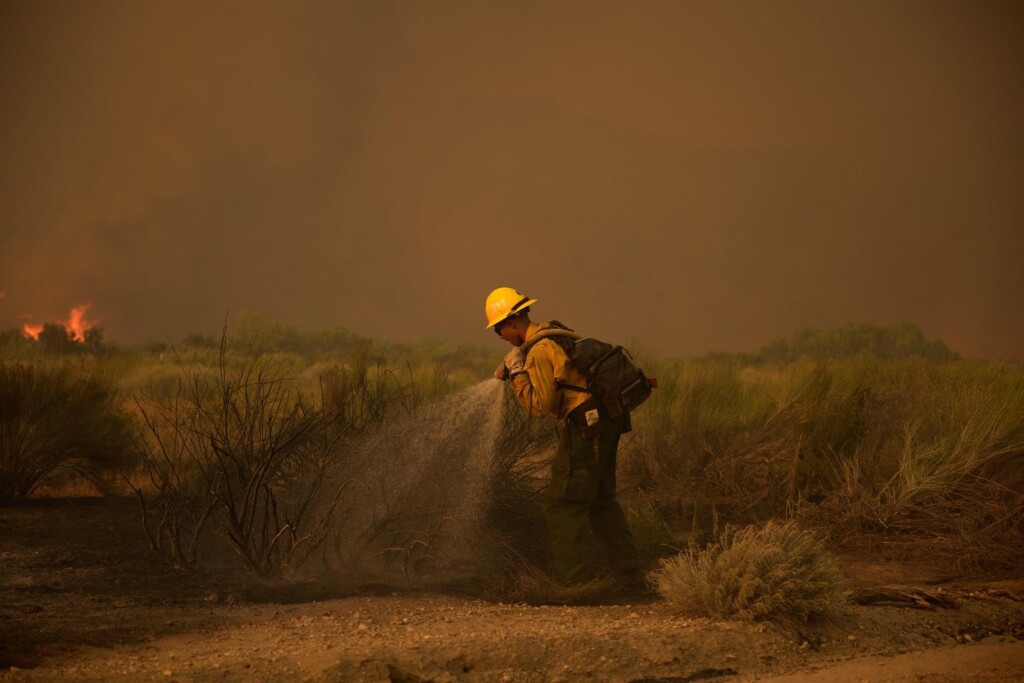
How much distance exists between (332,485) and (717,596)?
3060 mm

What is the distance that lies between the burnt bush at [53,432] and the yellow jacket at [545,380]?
15.1ft

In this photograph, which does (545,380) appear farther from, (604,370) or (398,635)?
(398,635)

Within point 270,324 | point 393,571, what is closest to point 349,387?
point 393,571

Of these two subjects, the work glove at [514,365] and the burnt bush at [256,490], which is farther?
the burnt bush at [256,490]

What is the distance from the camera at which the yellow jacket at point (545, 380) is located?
607cm

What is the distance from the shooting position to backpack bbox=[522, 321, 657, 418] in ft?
20.3

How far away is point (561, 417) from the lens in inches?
250

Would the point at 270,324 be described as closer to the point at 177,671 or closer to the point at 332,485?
the point at 332,485

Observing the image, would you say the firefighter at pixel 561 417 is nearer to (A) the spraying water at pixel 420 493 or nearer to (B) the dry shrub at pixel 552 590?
(B) the dry shrub at pixel 552 590

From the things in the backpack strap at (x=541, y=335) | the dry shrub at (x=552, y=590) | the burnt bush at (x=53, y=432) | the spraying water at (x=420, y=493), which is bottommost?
the dry shrub at (x=552, y=590)

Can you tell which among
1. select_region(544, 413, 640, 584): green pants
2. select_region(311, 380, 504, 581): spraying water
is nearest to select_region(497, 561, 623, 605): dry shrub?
select_region(544, 413, 640, 584): green pants

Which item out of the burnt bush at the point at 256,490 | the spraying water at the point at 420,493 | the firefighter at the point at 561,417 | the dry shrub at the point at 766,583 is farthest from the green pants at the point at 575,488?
the burnt bush at the point at 256,490

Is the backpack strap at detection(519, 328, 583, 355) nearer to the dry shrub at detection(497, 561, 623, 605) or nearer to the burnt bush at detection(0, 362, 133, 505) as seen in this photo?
the dry shrub at detection(497, 561, 623, 605)

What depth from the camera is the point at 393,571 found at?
7090mm
